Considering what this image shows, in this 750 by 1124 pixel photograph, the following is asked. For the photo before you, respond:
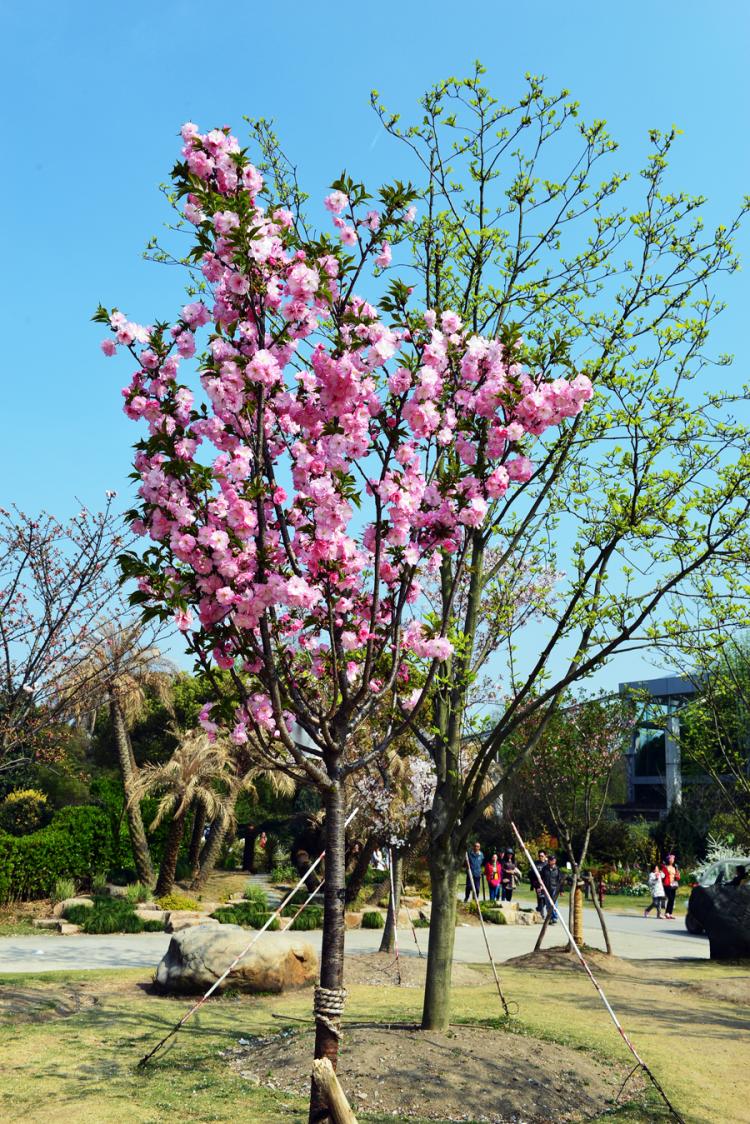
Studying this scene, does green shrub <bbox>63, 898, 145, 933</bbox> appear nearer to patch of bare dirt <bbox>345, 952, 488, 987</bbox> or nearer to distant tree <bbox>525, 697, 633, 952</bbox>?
patch of bare dirt <bbox>345, 952, 488, 987</bbox>

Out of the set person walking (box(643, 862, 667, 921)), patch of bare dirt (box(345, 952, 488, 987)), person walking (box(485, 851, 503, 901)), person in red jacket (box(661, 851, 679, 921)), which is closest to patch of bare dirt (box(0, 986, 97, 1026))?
patch of bare dirt (box(345, 952, 488, 987))

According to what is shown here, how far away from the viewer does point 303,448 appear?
6684 millimetres

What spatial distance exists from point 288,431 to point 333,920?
3.45 meters

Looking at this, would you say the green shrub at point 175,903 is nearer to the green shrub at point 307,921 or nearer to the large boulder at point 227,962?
the green shrub at point 307,921

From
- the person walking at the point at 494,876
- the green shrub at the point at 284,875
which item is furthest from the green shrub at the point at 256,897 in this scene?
the person walking at the point at 494,876

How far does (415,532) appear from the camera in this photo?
23.2ft

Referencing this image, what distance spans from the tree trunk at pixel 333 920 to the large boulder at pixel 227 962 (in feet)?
18.8

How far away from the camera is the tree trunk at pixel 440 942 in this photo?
30.9ft

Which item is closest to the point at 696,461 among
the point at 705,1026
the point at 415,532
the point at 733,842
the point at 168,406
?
the point at 415,532

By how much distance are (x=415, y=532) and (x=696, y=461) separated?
4.27 metres

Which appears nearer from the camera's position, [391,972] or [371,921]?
[391,972]

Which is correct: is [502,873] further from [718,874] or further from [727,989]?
[727,989]

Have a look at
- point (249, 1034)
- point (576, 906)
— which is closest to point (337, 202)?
point (249, 1034)

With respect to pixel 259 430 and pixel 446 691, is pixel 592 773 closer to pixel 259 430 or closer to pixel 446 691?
pixel 446 691
